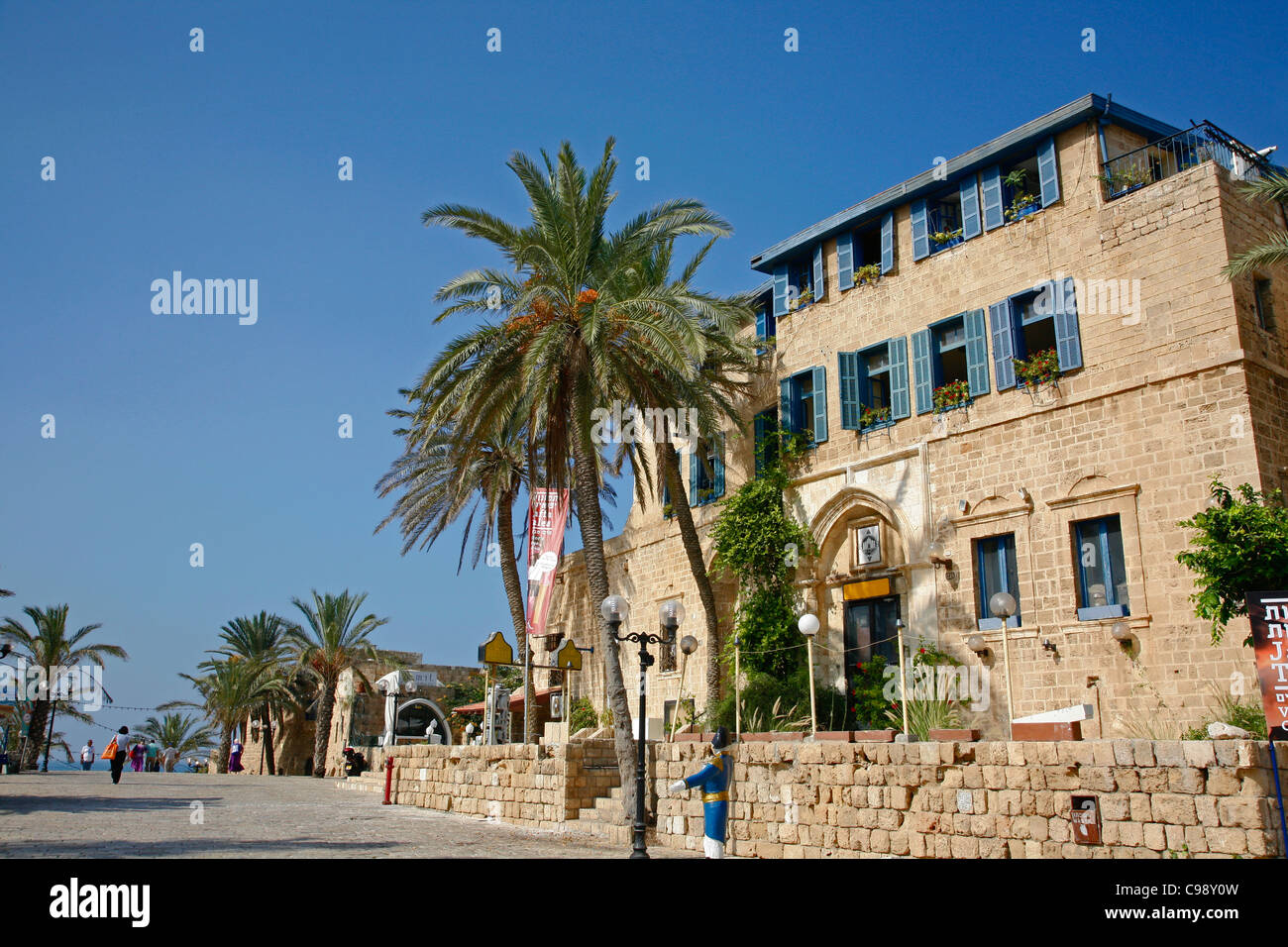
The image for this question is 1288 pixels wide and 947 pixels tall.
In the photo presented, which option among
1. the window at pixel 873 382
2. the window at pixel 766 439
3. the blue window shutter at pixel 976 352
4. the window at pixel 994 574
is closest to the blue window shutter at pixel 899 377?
the window at pixel 873 382

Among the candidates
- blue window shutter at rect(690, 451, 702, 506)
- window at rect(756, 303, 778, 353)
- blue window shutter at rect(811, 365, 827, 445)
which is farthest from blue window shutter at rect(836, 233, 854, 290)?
blue window shutter at rect(690, 451, 702, 506)

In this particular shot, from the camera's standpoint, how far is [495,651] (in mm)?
20125

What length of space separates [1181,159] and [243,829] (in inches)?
733

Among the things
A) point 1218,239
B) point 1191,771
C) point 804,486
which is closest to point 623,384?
point 804,486

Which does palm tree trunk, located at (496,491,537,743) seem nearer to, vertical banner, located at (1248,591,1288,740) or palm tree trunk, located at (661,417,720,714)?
palm tree trunk, located at (661,417,720,714)

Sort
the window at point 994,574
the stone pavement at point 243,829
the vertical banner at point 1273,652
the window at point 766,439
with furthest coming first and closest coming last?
1. the window at point 766,439
2. the window at point 994,574
3. the stone pavement at point 243,829
4. the vertical banner at point 1273,652

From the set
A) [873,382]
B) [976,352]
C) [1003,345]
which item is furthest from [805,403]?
[1003,345]

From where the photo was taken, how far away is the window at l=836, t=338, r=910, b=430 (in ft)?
60.9

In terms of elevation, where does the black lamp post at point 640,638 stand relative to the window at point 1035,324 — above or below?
below

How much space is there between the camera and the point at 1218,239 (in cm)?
1431

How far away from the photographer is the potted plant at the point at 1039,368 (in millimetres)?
16000

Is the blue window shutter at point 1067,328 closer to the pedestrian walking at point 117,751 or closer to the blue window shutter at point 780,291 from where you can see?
the blue window shutter at point 780,291

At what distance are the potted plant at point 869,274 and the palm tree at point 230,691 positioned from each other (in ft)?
94.7

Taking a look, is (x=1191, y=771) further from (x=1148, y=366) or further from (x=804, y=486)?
(x=804, y=486)
